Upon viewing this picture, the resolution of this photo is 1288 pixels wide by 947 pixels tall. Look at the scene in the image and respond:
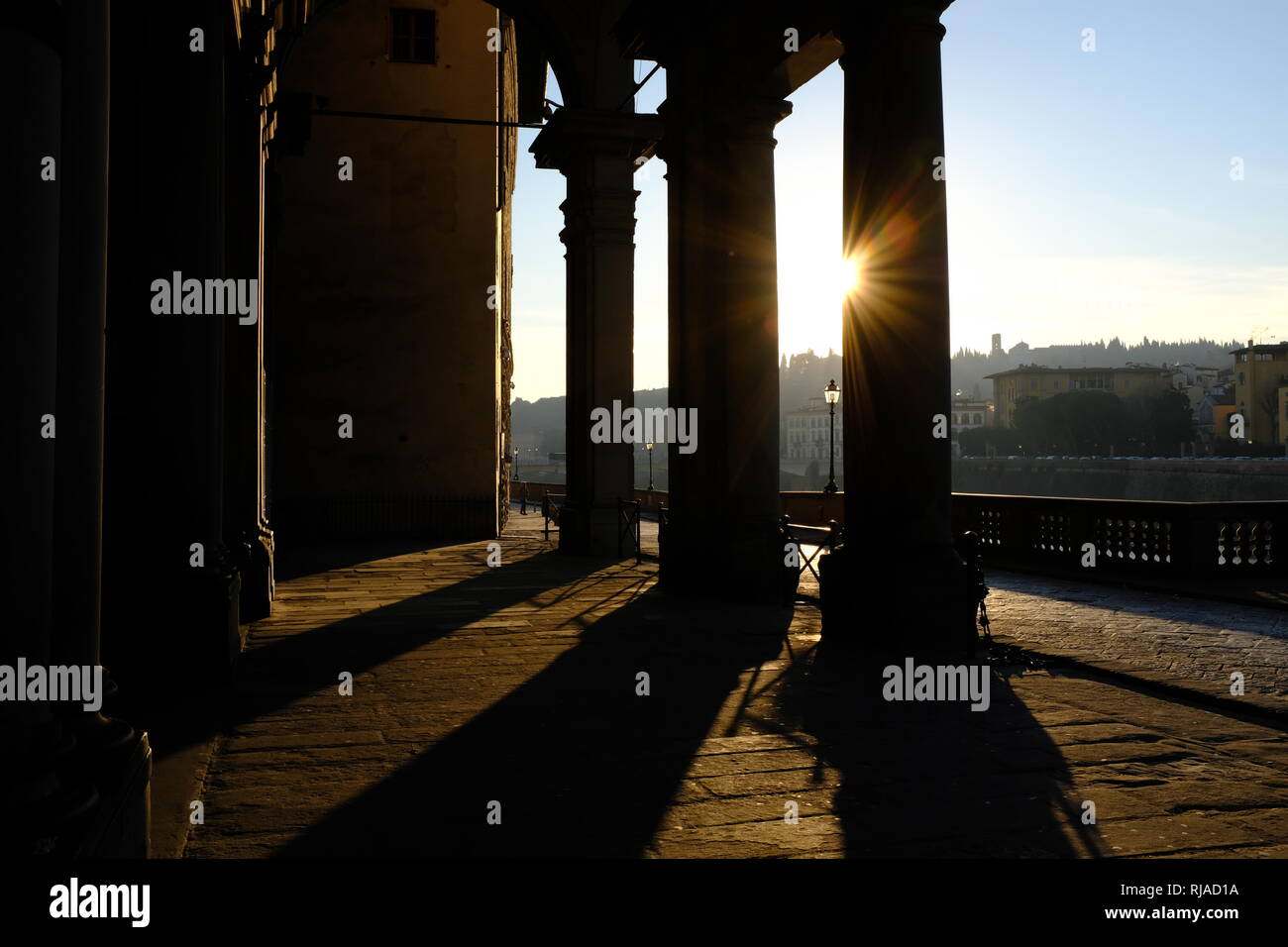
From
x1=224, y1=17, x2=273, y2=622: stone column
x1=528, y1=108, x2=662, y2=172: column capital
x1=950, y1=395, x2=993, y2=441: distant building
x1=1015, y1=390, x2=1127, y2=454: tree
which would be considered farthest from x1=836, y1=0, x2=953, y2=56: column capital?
x1=950, y1=395, x2=993, y2=441: distant building

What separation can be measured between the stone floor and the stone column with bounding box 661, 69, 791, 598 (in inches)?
76.2

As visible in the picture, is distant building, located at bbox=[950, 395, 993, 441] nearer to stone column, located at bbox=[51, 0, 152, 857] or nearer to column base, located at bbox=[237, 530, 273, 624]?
column base, located at bbox=[237, 530, 273, 624]

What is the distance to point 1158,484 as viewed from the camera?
82.8 m

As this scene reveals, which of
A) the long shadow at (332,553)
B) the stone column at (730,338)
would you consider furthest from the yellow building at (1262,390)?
the stone column at (730,338)

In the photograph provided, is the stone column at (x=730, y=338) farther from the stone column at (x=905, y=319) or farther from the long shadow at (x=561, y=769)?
the long shadow at (x=561, y=769)

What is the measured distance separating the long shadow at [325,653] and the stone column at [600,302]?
3.23 m

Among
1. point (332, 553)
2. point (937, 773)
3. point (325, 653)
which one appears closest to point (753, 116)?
point (325, 653)

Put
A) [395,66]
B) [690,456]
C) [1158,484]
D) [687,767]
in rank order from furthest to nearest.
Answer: [1158,484]
[395,66]
[690,456]
[687,767]

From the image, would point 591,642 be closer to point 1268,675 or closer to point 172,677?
point 172,677

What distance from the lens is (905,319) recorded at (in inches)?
327

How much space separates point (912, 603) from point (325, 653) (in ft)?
15.7

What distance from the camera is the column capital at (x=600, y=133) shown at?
16.2m
